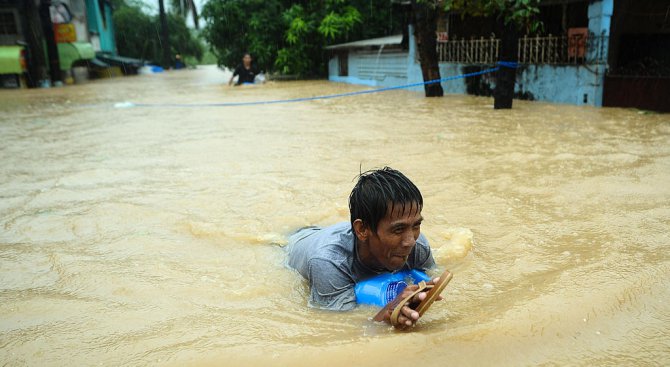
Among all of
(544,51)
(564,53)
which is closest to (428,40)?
(544,51)

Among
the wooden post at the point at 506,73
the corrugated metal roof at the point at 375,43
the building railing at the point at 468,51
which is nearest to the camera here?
the wooden post at the point at 506,73

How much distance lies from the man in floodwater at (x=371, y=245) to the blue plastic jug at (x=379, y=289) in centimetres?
3

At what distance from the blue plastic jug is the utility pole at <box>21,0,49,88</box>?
22.1 meters

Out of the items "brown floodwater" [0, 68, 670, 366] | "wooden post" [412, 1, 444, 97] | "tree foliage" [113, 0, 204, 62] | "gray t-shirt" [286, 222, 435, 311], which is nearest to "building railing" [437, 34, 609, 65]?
"wooden post" [412, 1, 444, 97]

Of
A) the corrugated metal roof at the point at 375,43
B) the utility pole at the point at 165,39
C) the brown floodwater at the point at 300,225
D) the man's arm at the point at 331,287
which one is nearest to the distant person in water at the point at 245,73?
the corrugated metal roof at the point at 375,43

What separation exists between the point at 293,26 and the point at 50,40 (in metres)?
9.68

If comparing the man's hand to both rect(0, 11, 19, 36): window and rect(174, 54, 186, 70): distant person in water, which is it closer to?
rect(0, 11, 19, 36): window

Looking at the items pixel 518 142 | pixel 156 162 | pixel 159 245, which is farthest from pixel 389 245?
pixel 518 142

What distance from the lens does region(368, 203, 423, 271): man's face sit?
243cm

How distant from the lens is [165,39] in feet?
131

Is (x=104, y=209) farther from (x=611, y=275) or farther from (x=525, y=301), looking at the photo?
(x=611, y=275)

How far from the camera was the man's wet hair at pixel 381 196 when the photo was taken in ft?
7.94

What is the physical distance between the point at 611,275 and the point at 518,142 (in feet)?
14.5

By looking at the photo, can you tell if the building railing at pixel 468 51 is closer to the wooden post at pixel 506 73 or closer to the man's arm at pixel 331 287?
the wooden post at pixel 506 73
